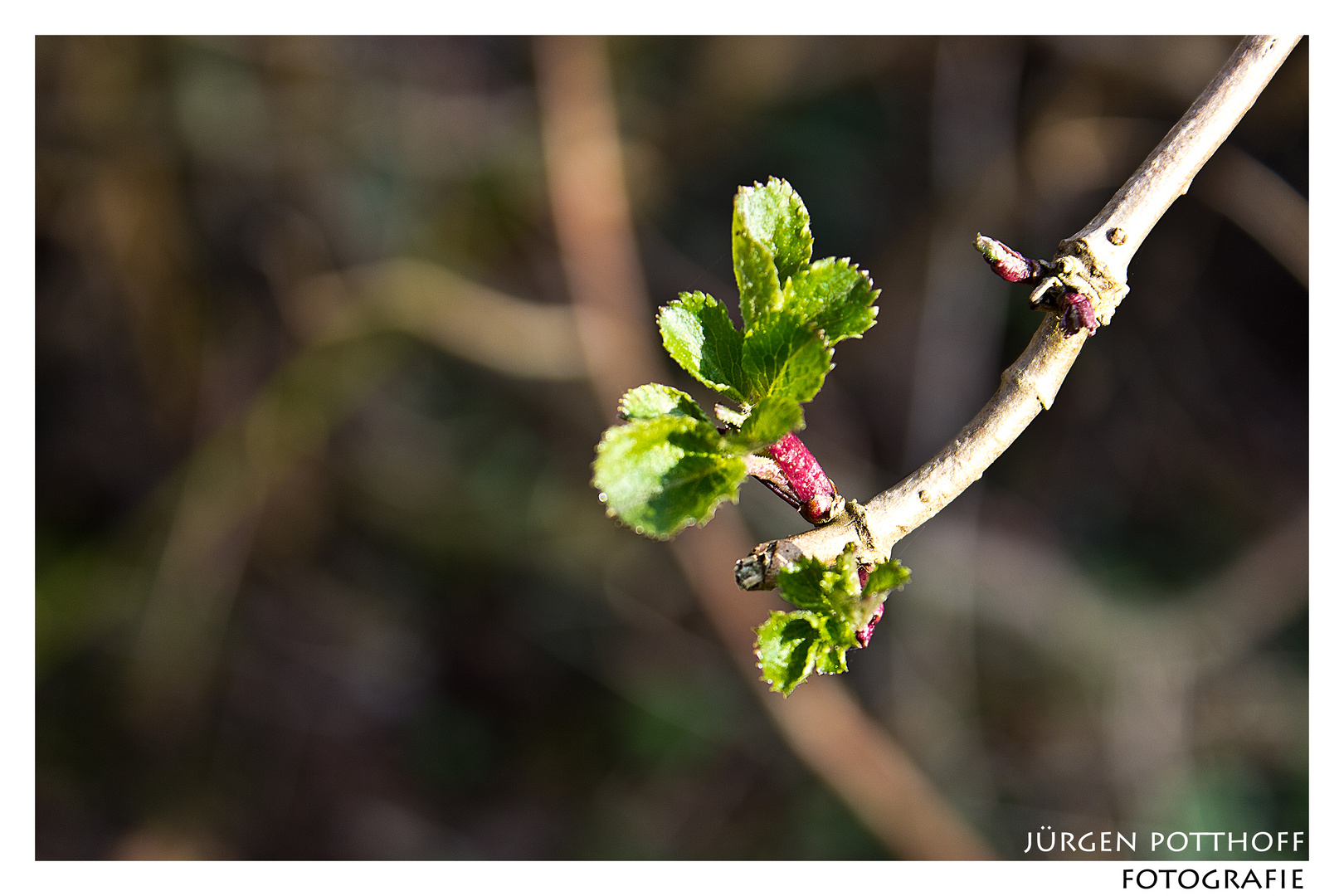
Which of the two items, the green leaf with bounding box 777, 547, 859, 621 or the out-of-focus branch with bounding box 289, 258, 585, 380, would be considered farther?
the out-of-focus branch with bounding box 289, 258, 585, 380

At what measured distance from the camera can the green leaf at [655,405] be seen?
1.41ft

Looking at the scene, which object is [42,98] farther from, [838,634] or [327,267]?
[838,634]

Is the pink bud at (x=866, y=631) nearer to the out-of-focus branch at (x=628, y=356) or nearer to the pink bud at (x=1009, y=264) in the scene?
the pink bud at (x=1009, y=264)

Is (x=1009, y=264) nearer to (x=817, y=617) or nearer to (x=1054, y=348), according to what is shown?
(x=1054, y=348)

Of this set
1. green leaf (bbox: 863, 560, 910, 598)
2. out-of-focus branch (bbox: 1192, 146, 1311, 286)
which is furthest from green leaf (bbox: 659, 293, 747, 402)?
out-of-focus branch (bbox: 1192, 146, 1311, 286)

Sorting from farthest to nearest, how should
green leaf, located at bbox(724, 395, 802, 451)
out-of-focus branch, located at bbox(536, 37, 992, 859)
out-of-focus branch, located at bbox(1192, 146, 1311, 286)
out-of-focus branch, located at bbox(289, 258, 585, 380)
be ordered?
1. out-of-focus branch, located at bbox(289, 258, 585, 380)
2. out-of-focus branch, located at bbox(536, 37, 992, 859)
3. out-of-focus branch, located at bbox(1192, 146, 1311, 286)
4. green leaf, located at bbox(724, 395, 802, 451)

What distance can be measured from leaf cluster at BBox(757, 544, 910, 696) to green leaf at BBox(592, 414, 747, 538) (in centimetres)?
6

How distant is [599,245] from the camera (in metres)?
2.18

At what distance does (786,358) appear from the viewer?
1.35ft

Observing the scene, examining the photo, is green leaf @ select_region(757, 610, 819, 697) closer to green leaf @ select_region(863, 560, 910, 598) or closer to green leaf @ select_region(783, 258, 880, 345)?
green leaf @ select_region(863, 560, 910, 598)

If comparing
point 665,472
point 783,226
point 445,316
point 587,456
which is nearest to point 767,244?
point 783,226

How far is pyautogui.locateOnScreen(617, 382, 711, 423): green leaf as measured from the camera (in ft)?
1.41

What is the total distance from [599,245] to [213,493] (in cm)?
120

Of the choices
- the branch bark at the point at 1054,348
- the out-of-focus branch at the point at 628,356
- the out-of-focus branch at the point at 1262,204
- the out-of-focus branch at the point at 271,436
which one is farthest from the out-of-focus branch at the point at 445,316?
the branch bark at the point at 1054,348
